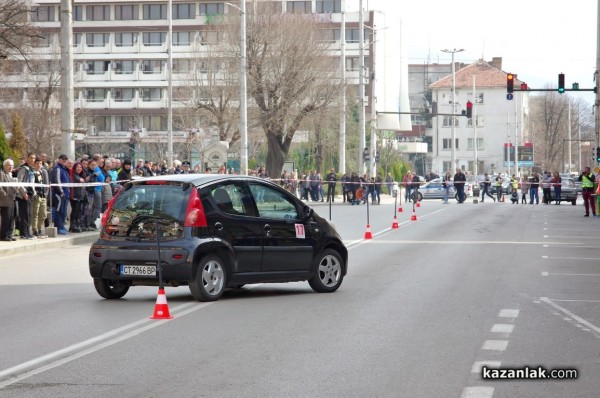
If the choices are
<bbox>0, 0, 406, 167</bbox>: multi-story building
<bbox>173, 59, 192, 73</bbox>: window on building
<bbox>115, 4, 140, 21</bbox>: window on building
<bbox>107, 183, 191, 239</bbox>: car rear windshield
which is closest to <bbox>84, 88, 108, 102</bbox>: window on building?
<bbox>0, 0, 406, 167</bbox>: multi-story building

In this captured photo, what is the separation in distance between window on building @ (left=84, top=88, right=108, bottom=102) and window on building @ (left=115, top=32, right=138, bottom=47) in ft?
14.7

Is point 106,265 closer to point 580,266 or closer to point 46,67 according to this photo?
point 580,266

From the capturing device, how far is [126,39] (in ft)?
377

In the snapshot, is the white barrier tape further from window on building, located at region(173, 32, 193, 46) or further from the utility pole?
window on building, located at region(173, 32, 193, 46)

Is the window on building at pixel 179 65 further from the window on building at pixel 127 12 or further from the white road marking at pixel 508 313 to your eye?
the white road marking at pixel 508 313

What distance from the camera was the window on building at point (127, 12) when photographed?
374 ft

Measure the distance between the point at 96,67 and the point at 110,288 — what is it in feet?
333

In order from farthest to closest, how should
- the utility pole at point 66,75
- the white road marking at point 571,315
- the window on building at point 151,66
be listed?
the window on building at point 151,66 → the utility pole at point 66,75 → the white road marking at point 571,315

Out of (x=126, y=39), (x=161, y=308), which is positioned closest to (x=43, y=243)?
(x=161, y=308)

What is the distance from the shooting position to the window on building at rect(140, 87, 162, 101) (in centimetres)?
11462

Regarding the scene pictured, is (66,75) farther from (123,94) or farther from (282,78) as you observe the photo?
(123,94)

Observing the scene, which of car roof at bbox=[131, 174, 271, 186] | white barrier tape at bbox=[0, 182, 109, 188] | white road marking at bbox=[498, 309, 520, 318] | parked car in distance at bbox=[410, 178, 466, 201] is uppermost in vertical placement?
car roof at bbox=[131, 174, 271, 186]

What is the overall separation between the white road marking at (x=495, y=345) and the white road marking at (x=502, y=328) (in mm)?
804

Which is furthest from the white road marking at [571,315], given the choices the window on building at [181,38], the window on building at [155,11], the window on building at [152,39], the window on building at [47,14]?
→ the window on building at [47,14]
